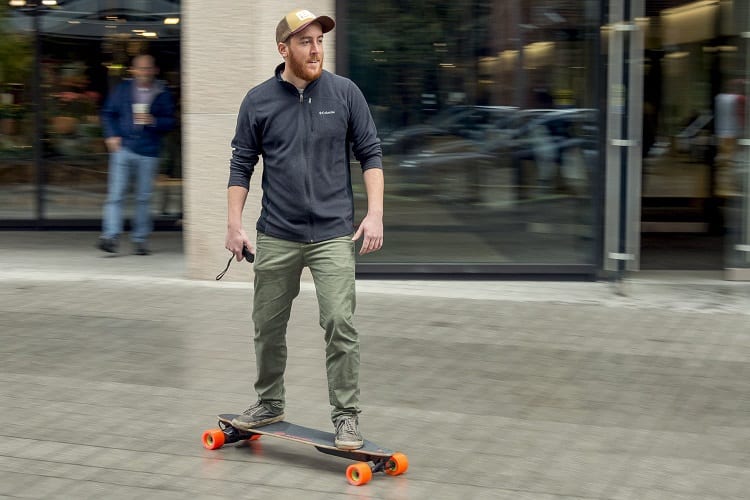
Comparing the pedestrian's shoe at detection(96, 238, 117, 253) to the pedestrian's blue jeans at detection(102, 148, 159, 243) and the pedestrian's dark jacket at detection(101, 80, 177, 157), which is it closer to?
the pedestrian's blue jeans at detection(102, 148, 159, 243)

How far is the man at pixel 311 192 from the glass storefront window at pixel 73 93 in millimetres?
7464

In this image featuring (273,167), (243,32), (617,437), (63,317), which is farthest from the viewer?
(243,32)

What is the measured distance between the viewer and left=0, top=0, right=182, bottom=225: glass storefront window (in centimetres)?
1230

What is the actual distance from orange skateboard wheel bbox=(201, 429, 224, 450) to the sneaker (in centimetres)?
59

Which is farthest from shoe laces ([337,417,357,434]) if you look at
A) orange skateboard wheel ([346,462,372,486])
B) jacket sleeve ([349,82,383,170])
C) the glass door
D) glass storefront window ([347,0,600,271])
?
the glass door

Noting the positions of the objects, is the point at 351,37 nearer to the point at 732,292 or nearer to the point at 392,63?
the point at 392,63

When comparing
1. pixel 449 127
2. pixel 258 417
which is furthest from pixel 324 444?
pixel 449 127

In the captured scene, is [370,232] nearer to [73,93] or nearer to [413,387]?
[413,387]

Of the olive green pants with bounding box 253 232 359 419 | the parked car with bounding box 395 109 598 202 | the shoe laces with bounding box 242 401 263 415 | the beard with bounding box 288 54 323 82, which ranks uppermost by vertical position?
the beard with bounding box 288 54 323 82

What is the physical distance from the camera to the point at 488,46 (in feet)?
31.3

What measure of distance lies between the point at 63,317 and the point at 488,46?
4.06 m

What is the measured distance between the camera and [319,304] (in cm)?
487

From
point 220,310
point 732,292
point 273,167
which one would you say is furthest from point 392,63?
point 273,167

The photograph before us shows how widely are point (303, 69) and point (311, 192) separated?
0.53 meters
